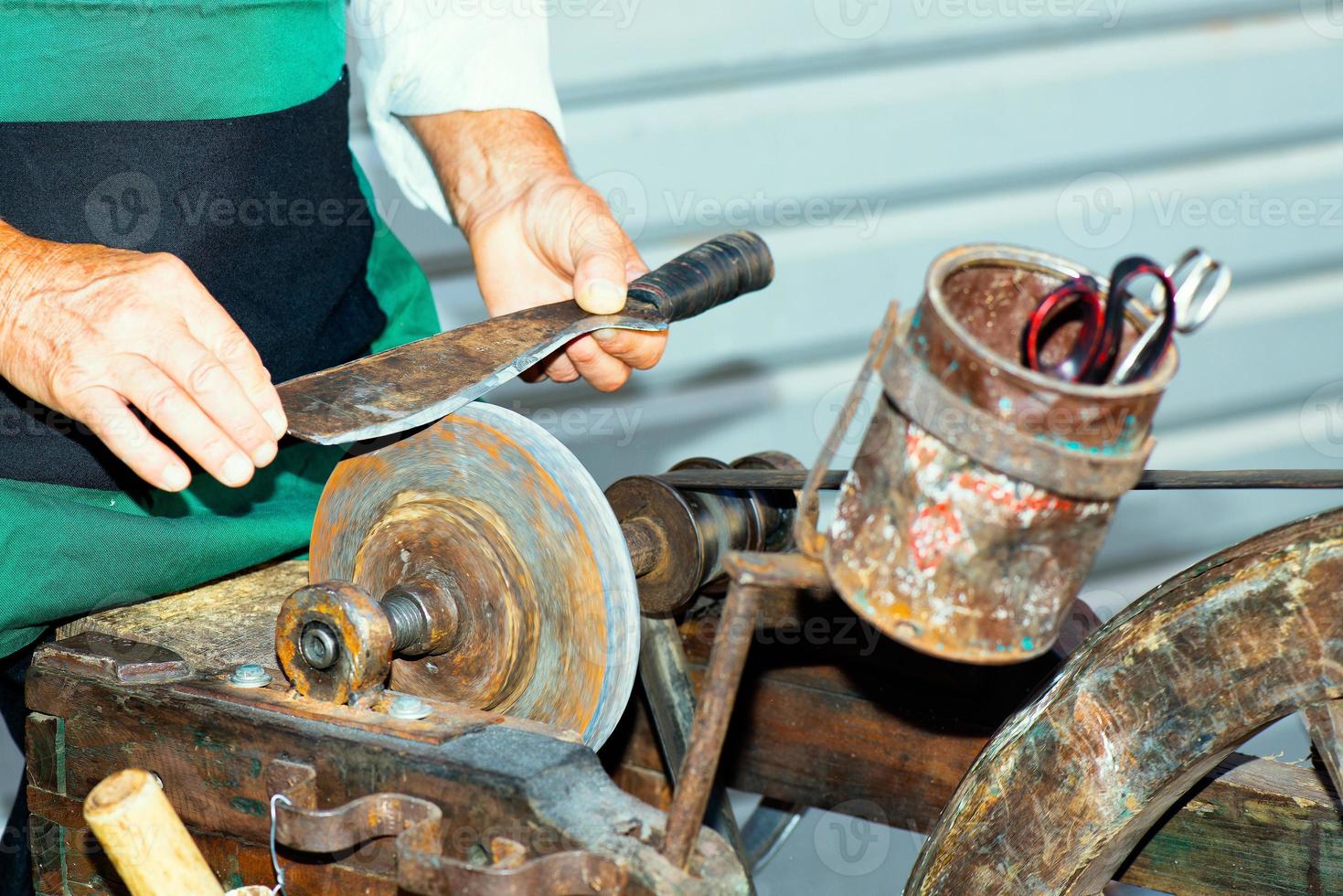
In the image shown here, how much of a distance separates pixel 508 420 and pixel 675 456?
1602mm

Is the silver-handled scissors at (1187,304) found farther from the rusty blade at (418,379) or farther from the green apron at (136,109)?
the green apron at (136,109)

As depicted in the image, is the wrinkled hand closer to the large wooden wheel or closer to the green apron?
the green apron

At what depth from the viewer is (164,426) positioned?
1161 mm

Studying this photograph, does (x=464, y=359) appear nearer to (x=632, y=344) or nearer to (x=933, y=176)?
(x=632, y=344)

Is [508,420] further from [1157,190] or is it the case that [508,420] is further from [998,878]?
[1157,190]

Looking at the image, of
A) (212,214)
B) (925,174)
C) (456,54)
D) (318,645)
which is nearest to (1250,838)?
(318,645)

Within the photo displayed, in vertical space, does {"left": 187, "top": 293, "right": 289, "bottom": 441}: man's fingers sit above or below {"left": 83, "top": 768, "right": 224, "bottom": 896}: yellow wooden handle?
above

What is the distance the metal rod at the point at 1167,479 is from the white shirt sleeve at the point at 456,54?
0.62 m

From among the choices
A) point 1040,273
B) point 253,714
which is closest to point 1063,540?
point 1040,273

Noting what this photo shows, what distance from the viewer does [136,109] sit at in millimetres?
1432

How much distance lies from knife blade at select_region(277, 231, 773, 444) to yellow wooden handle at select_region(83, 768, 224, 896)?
325mm

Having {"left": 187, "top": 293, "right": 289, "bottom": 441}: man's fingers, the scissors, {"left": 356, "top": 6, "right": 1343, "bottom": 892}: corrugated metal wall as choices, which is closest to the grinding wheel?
{"left": 187, "top": 293, "right": 289, "bottom": 441}: man's fingers

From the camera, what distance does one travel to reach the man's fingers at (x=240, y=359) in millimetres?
1166

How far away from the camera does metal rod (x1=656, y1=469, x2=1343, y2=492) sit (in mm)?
1137
